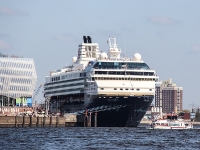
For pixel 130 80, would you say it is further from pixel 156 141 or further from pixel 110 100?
pixel 156 141

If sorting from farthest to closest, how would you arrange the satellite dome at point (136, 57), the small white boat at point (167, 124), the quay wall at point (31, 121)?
the small white boat at point (167, 124) → the satellite dome at point (136, 57) → the quay wall at point (31, 121)

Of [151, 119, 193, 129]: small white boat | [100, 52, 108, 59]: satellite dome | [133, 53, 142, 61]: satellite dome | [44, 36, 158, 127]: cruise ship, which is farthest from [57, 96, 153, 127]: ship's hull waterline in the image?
[133, 53, 142, 61]: satellite dome

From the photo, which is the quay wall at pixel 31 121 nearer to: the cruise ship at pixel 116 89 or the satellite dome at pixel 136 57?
the cruise ship at pixel 116 89

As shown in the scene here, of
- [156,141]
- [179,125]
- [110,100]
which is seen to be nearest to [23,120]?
[110,100]

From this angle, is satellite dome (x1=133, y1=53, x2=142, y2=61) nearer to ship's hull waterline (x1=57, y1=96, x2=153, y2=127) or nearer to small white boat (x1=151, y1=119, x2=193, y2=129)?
ship's hull waterline (x1=57, y1=96, x2=153, y2=127)

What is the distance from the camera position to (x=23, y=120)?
16238cm

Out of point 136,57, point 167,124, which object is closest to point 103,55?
point 136,57

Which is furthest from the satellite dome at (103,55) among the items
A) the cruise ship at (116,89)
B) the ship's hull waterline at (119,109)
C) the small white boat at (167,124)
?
the small white boat at (167,124)

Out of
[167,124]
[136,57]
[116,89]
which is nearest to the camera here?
[116,89]

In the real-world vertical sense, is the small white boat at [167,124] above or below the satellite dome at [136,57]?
below

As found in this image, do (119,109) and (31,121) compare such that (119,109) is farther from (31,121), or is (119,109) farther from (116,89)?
(31,121)

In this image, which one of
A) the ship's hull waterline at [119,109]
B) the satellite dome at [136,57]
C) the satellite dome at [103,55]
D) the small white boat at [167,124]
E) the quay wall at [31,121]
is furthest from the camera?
the small white boat at [167,124]

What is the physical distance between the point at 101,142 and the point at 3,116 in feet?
187

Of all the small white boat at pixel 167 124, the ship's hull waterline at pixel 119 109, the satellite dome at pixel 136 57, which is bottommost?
the small white boat at pixel 167 124
